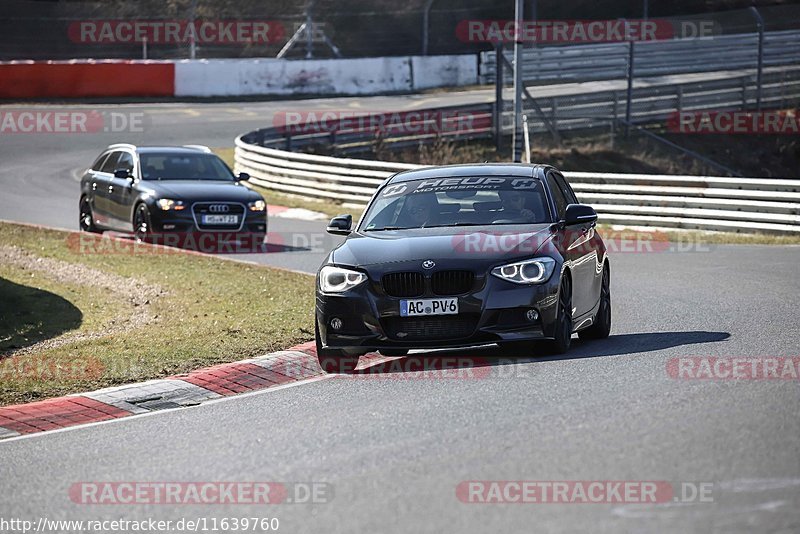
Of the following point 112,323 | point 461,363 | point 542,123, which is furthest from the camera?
point 542,123

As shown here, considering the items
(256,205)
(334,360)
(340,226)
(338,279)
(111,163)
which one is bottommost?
(256,205)

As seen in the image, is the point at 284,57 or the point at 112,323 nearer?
the point at 112,323

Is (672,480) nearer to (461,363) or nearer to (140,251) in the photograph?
(461,363)

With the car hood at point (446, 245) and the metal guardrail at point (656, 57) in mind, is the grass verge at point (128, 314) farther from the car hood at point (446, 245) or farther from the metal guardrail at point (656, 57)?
the metal guardrail at point (656, 57)

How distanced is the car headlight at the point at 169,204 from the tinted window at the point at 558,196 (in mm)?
9860

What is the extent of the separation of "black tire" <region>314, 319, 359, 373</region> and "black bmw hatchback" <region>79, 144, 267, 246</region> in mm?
10177

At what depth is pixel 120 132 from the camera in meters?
41.0

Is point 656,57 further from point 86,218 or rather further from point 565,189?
point 565,189

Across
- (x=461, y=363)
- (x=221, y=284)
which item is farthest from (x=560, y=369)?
(x=221, y=284)

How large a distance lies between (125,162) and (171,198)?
228 cm

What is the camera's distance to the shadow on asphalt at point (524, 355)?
34.8 ft

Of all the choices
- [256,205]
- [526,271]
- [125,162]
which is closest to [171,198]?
[256,205]

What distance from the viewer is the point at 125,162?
22.8m

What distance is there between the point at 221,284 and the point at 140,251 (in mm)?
4060
